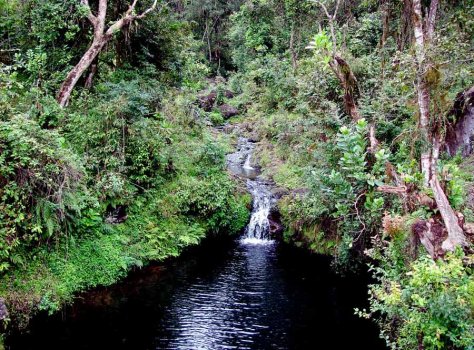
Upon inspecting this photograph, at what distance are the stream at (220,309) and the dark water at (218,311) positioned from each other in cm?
2

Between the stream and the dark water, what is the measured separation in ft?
0.08

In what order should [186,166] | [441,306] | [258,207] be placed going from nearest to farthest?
[441,306]
[186,166]
[258,207]

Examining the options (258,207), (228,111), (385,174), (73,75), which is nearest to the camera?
(385,174)

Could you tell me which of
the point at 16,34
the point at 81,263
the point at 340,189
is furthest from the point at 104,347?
the point at 16,34

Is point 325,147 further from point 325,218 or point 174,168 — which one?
point 174,168

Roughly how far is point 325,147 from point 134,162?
6.85m

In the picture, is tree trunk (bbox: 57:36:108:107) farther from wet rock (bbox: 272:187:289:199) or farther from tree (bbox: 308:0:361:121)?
wet rock (bbox: 272:187:289:199)

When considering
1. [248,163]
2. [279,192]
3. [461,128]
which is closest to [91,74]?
[279,192]

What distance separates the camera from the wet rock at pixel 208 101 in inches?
1302

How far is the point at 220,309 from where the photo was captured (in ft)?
35.8

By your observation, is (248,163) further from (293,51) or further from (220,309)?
(220,309)

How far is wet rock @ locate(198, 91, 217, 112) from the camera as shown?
1302 inches

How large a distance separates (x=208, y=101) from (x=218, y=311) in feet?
82.2

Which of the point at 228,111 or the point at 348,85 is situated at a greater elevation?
the point at 228,111
